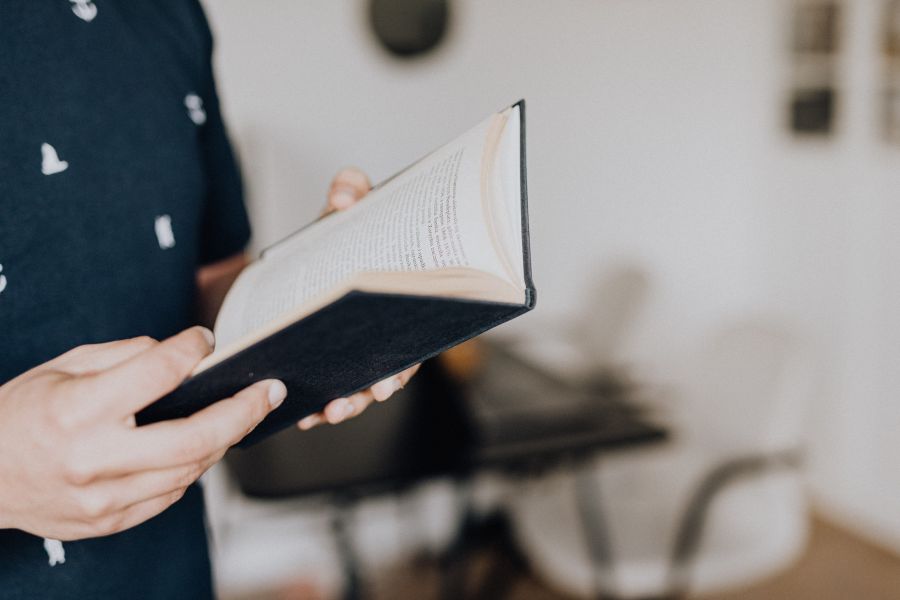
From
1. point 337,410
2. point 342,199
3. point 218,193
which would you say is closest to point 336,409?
point 337,410

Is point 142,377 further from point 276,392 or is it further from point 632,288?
point 632,288

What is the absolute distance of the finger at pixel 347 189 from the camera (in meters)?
0.78

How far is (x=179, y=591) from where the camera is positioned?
2.22ft

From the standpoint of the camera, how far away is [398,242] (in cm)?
56

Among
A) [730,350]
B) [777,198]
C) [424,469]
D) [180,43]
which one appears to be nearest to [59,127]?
[180,43]

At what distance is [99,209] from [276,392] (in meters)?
0.23

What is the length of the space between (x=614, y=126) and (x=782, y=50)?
69 cm

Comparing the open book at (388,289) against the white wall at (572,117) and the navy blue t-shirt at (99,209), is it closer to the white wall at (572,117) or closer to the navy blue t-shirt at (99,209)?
the navy blue t-shirt at (99,209)

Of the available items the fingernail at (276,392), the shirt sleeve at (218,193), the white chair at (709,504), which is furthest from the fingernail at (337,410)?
the white chair at (709,504)

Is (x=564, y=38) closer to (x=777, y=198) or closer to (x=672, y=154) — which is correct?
(x=672, y=154)

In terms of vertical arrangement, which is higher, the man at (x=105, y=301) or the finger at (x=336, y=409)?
the man at (x=105, y=301)

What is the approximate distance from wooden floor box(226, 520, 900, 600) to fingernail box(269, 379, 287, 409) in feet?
6.98

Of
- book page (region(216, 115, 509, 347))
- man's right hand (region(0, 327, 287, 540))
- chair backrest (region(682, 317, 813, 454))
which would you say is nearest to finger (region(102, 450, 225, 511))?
man's right hand (region(0, 327, 287, 540))

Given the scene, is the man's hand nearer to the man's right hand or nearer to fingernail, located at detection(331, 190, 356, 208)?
fingernail, located at detection(331, 190, 356, 208)
